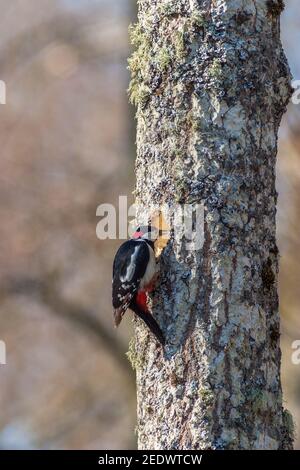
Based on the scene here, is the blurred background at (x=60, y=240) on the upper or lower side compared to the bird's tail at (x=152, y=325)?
upper

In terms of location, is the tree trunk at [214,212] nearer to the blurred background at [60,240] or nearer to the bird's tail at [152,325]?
the bird's tail at [152,325]

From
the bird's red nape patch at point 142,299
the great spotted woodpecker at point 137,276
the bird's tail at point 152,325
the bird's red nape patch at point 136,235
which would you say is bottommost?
the bird's tail at point 152,325

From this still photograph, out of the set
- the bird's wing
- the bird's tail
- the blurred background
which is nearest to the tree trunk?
the bird's tail

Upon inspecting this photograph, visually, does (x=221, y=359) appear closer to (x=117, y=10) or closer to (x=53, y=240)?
(x=53, y=240)

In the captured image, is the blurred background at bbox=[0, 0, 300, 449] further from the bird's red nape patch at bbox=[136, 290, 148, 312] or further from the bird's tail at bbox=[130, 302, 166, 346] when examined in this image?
the bird's tail at bbox=[130, 302, 166, 346]

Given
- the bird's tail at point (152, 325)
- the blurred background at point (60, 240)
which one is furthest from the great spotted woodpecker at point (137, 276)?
the blurred background at point (60, 240)

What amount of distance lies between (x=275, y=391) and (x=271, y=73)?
1.34m

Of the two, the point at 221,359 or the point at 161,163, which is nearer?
the point at 221,359

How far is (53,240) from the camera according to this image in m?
11.5

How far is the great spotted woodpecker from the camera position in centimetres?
413

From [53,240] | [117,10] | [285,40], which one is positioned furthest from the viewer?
[117,10]

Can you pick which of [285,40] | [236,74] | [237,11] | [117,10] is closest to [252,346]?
[236,74]

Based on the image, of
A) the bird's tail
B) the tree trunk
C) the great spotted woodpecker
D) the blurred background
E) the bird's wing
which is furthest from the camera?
the blurred background

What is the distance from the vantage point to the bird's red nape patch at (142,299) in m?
4.14
